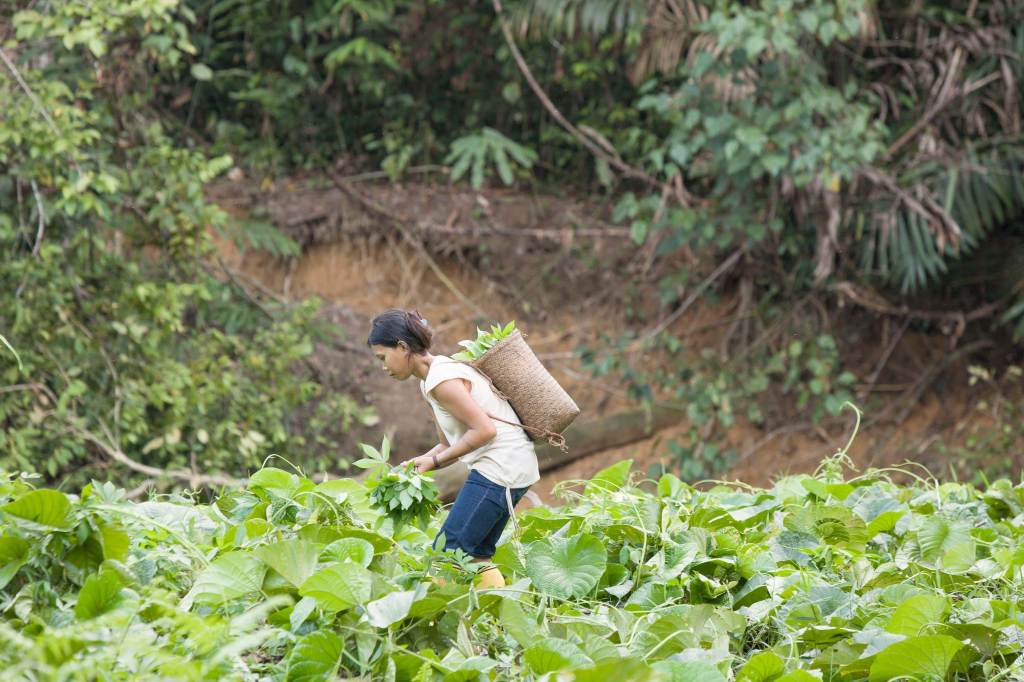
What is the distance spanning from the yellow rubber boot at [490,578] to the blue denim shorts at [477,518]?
0.96 ft

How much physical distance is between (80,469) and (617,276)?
430cm

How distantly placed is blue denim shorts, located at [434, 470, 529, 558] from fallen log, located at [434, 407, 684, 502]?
4.66 metres

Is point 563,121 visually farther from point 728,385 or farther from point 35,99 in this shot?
point 35,99

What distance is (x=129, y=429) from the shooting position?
5.89 m

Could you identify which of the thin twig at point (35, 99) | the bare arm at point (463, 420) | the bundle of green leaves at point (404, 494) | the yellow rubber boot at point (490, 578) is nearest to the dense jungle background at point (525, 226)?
the thin twig at point (35, 99)

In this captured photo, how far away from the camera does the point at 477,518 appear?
2.84 metres

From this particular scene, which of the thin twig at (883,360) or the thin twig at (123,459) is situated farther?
the thin twig at (883,360)

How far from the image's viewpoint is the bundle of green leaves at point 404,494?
2.48 meters

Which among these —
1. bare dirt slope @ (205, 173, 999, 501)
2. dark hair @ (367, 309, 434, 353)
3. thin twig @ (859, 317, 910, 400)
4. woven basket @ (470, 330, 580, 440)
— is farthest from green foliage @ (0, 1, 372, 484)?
thin twig @ (859, 317, 910, 400)

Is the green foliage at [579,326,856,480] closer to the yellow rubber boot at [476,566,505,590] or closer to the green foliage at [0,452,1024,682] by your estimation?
the green foliage at [0,452,1024,682]

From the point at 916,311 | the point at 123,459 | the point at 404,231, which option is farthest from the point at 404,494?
the point at 404,231

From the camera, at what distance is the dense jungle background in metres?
5.86

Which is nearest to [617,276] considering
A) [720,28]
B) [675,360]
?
[675,360]

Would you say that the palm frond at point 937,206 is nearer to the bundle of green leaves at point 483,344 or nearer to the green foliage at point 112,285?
the green foliage at point 112,285
